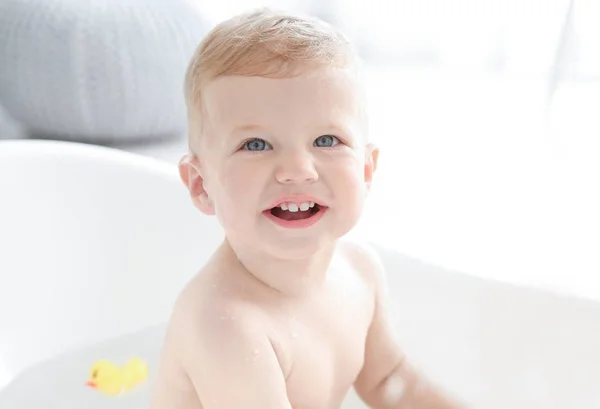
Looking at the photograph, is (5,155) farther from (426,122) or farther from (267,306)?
(426,122)

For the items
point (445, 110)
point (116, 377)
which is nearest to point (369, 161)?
point (116, 377)

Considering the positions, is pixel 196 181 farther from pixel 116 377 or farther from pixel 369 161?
pixel 116 377

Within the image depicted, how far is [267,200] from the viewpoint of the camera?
0.84m

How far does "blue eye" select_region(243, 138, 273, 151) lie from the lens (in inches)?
33.5

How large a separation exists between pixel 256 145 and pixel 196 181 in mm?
100

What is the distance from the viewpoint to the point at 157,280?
162 cm

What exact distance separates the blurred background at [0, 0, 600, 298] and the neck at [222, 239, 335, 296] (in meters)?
0.54

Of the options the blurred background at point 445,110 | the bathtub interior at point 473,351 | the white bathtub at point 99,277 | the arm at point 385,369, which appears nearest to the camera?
the arm at point 385,369

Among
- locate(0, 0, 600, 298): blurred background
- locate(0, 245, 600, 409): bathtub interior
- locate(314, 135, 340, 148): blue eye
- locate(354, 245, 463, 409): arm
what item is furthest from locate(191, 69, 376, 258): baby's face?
locate(0, 0, 600, 298): blurred background

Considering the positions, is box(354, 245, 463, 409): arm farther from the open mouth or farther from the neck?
the open mouth

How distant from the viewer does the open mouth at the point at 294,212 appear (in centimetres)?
86

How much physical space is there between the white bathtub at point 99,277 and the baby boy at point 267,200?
1.64 ft

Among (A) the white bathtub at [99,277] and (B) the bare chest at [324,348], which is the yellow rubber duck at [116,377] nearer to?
(A) the white bathtub at [99,277]

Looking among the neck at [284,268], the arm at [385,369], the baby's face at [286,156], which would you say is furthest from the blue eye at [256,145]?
the arm at [385,369]
